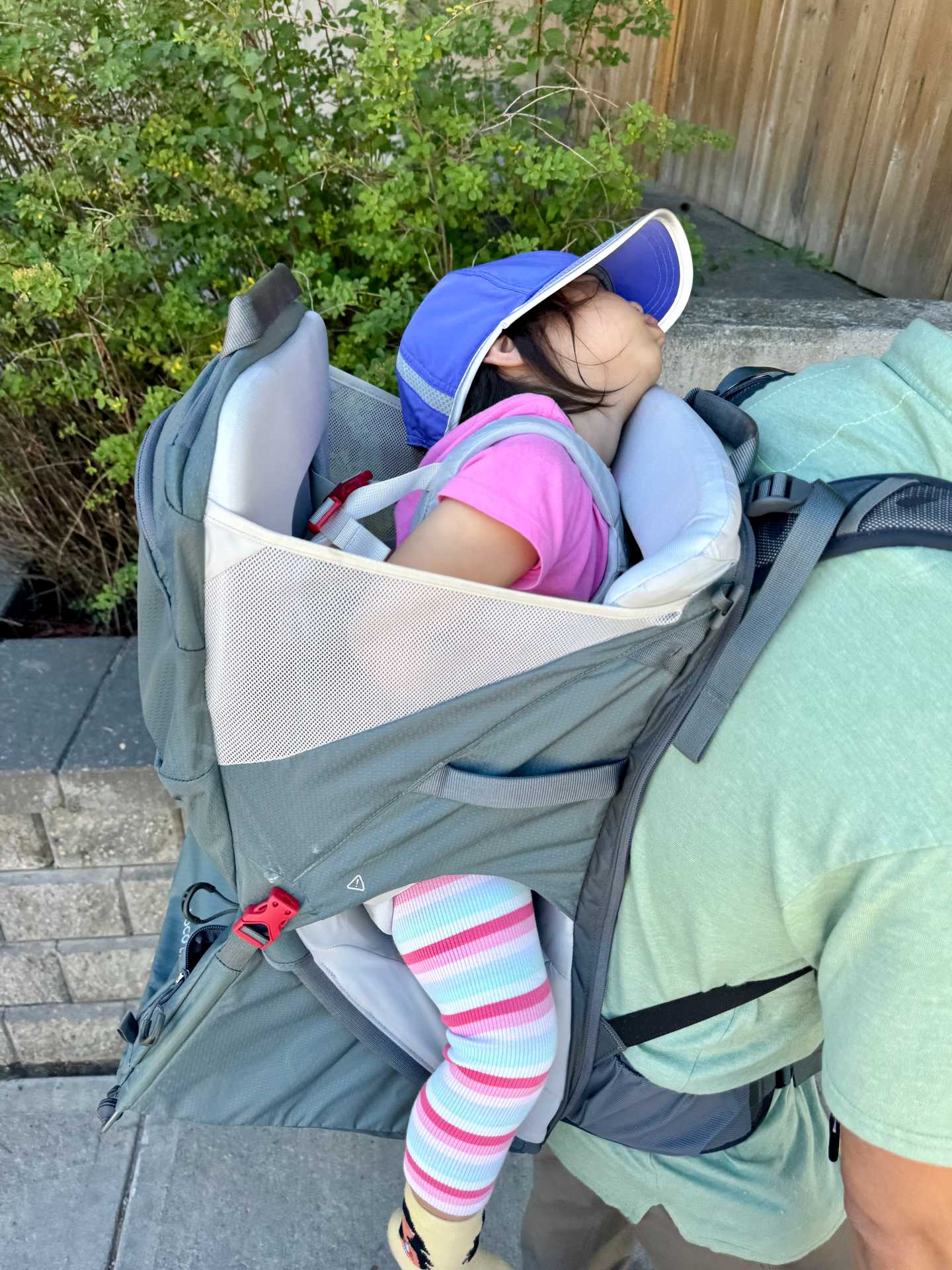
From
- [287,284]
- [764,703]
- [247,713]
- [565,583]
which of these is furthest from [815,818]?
[287,284]

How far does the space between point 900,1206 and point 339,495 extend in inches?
41.1

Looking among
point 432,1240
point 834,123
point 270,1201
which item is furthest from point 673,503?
point 834,123

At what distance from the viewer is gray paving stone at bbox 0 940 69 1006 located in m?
2.28

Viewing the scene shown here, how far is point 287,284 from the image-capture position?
1286mm

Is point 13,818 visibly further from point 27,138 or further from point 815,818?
point 815,818

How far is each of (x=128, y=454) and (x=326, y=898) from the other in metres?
1.45

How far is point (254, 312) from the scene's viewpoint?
3.76 feet

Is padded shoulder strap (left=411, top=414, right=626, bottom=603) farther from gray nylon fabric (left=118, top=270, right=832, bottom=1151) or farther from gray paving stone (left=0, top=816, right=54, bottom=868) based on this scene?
gray paving stone (left=0, top=816, right=54, bottom=868)

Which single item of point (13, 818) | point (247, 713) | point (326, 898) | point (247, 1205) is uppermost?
point (247, 713)

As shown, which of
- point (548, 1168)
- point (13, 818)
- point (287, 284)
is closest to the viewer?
point (287, 284)

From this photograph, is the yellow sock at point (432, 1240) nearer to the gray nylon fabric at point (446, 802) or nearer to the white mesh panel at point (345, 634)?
the gray nylon fabric at point (446, 802)

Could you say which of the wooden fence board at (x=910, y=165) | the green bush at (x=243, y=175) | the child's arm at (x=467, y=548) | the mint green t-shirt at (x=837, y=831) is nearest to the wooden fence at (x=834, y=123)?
the wooden fence board at (x=910, y=165)

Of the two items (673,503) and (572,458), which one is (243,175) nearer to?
(572,458)

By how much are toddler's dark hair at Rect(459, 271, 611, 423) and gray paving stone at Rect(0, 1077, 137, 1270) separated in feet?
6.21
